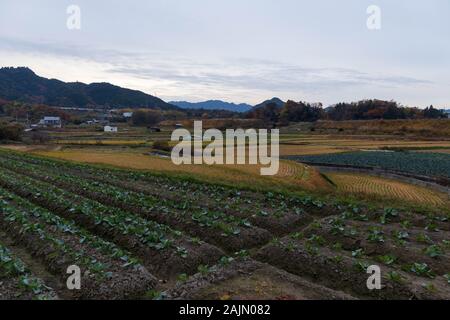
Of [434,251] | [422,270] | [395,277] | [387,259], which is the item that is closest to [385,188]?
[434,251]

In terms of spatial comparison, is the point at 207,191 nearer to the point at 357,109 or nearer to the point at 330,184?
the point at 330,184

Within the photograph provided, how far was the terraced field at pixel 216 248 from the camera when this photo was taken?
8742mm

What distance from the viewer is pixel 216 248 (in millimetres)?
11219

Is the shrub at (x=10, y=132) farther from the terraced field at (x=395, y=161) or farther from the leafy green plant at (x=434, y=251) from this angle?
the leafy green plant at (x=434, y=251)

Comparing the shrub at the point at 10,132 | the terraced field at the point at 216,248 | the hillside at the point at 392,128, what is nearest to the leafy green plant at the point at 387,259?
the terraced field at the point at 216,248

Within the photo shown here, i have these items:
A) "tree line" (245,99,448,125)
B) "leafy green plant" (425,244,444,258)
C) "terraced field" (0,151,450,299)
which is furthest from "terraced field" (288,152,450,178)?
"tree line" (245,99,448,125)

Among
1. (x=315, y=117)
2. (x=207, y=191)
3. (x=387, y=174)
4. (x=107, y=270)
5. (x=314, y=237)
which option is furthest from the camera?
(x=315, y=117)

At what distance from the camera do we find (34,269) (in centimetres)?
1026

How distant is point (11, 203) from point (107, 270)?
385 inches

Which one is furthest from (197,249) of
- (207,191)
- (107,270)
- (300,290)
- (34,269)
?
(207,191)

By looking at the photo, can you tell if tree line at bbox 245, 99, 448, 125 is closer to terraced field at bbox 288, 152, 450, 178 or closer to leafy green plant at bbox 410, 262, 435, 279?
terraced field at bbox 288, 152, 450, 178

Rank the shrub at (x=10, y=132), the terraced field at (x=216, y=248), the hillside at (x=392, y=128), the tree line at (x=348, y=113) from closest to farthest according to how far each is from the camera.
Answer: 1. the terraced field at (x=216, y=248)
2. the shrub at (x=10, y=132)
3. the hillside at (x=392, y=128)
4. the tree line at (x=348, y=113)

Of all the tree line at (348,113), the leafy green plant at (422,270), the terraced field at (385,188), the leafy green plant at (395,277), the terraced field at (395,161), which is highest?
the tree line at (348,113)

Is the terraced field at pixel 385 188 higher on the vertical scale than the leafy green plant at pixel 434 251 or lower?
lower
